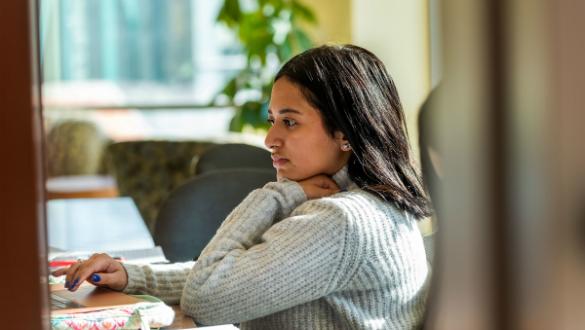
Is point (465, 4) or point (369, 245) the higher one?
point (465, 4)

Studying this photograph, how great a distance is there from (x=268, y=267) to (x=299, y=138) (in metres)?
0.17

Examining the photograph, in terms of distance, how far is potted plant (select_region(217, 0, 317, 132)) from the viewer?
4.03m

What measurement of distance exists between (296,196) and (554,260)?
2.77 feet

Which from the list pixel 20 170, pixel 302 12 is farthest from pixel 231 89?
pixel 20 170

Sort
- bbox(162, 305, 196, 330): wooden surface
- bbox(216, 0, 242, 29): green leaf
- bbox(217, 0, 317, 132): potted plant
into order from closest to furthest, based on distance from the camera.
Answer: bbox(162, 305, 196, 330): wooden surface < bbox(217, 0, 317, 132): potted plant < bbox(216, 0, 242, 29): green leaf

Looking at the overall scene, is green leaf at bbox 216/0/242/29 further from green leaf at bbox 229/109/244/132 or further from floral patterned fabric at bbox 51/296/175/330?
floral patterned fabric at bbox 51/296/175/330

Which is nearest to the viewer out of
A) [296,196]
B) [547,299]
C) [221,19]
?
[547,299]

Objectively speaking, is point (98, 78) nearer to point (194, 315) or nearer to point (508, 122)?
point (194, 315)

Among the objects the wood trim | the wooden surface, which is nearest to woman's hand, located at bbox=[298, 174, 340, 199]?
the wooden surface

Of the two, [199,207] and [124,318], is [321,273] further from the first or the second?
[199,207]

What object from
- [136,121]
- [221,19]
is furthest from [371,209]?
[136,121]

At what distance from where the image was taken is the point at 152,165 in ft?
12.9

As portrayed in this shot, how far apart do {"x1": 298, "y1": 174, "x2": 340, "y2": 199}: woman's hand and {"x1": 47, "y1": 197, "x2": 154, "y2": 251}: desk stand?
37cm

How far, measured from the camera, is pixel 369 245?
1099 mm
